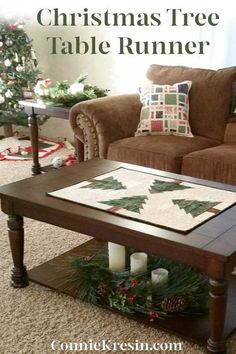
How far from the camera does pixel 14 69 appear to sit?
14.4 ft

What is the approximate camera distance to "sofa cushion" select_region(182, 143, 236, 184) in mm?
2607

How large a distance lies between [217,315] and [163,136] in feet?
5.39

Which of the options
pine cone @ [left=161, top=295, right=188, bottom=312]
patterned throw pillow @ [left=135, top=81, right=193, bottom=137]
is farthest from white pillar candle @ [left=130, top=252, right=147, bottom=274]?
patterned throw pillow @ [left=135, top=81, right=193, bottom=137]

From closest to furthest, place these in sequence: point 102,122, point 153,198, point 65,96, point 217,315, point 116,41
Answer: point 217,315 < point 153,198 < point 102,122 < point 65,96 < point 116,41

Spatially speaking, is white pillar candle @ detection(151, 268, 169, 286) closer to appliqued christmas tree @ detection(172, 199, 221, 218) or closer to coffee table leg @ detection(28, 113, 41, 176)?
appliqued christmas tree @ detection(172, 199, 221, 218)

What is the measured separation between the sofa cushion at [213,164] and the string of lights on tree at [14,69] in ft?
6.73

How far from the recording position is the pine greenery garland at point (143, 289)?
1.90 metres

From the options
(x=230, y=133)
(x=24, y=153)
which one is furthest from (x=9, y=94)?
(x=230, y=133)

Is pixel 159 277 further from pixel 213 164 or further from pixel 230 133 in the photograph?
pixel 230 133

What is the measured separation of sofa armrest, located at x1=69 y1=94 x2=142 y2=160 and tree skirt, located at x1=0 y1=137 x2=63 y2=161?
1.13 m

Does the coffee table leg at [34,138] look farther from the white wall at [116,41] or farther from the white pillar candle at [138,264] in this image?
the white pillar candle at [138,264]

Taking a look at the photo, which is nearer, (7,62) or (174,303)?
(174,303)

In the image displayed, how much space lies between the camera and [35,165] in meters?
3.78

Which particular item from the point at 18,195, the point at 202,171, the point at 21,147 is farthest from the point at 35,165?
the point at 18,195
